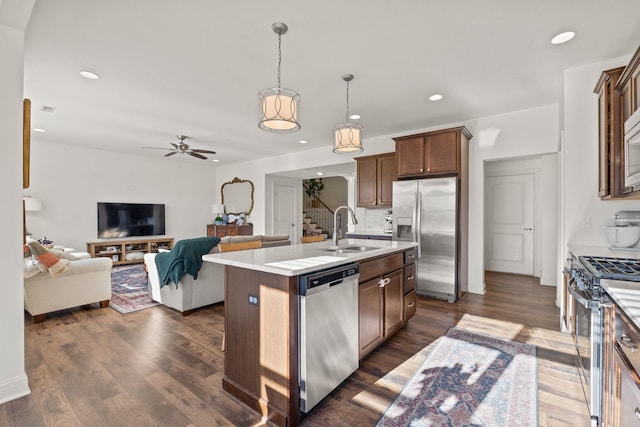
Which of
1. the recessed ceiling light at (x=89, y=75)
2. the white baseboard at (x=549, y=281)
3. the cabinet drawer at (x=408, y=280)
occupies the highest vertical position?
the recessed ceiling light at (x=89, y=75)

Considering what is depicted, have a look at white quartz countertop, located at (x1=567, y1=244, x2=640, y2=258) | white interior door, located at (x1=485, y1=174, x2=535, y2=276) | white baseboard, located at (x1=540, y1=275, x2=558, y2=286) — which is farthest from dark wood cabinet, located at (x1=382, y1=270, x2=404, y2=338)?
white interior door, located at (x1=485, y1=174, x2=535, y2=276)

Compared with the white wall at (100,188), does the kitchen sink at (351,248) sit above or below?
below

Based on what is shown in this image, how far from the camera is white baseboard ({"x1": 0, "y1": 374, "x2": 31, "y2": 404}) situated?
1.93 m

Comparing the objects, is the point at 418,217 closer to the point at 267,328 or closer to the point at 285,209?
the point at 267,328

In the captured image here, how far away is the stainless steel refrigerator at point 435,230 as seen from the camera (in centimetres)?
407

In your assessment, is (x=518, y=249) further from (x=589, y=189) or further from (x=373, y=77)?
(x=373, y=77)

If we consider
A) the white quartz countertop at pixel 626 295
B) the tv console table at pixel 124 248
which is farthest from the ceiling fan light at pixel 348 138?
the tv console table at pixel 124 248

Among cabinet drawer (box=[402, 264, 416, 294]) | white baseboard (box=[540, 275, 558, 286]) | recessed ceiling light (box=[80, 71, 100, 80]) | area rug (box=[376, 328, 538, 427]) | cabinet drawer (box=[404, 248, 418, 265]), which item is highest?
recessed ceiling light (box=[80, 71, 100, 80])

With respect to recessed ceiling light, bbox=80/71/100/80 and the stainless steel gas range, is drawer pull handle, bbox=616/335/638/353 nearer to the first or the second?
the stainless steel gas range

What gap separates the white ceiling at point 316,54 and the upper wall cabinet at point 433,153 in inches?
13.5

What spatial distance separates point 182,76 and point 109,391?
9.48ft

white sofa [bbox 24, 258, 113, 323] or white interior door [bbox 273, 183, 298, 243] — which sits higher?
white interior door [bbox 273, 183, 298, 243]

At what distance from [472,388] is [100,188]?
7.84m

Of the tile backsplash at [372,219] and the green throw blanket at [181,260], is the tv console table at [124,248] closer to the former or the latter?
the green throw blanket at [181,260]
